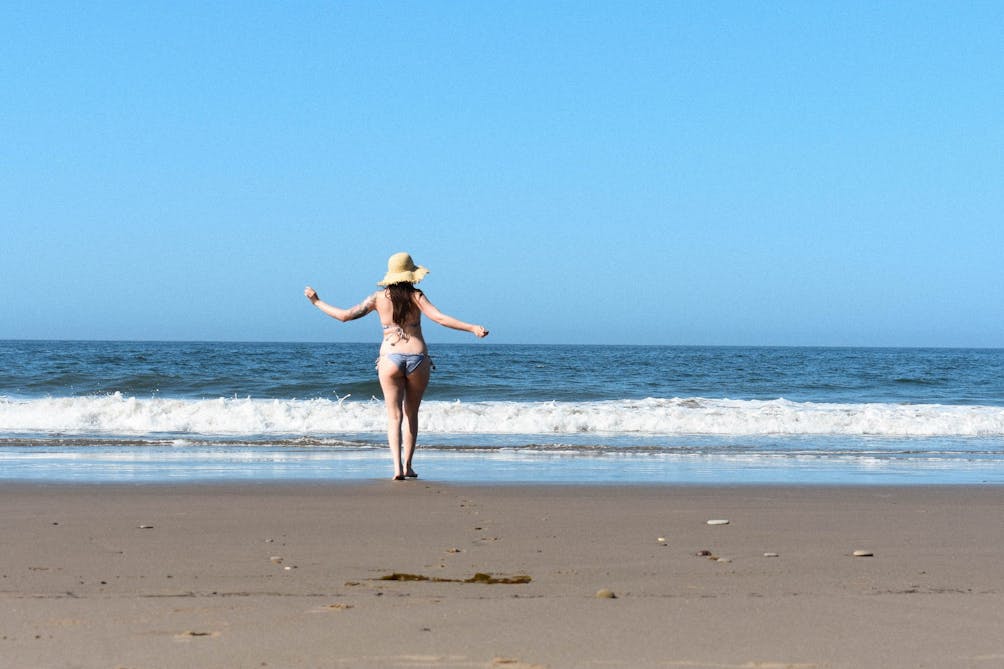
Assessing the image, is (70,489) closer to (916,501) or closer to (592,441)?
(916,501)

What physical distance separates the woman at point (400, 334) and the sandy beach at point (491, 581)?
1135 millimetres

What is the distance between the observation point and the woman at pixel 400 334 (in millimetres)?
8219

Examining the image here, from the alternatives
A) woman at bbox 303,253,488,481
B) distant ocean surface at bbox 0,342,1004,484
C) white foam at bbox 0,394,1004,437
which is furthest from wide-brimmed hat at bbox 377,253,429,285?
white foam at bbox 0,394,1004,437

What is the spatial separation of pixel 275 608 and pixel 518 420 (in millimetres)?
13509

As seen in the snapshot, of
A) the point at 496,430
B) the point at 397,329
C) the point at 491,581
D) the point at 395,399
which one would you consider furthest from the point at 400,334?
the point at 496,430

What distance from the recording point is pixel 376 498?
728 centimetres

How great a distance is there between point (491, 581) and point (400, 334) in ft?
13.6

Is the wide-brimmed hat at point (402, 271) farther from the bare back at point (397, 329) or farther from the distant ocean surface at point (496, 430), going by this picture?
the distant ocean surface at point (496, 430)

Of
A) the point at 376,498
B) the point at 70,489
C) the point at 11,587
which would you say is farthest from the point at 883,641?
the point at 70,489

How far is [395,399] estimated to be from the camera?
27.7ft

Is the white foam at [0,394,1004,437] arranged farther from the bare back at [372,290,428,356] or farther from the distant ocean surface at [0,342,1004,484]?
the bare back at [372,290,428,356]

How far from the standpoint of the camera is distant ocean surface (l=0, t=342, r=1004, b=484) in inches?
379

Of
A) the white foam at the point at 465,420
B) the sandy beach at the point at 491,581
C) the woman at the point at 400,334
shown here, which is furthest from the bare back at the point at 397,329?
the white foam at the point at 465,420

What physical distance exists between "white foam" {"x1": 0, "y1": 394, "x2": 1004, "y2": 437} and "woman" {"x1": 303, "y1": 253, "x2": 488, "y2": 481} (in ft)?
23.3
